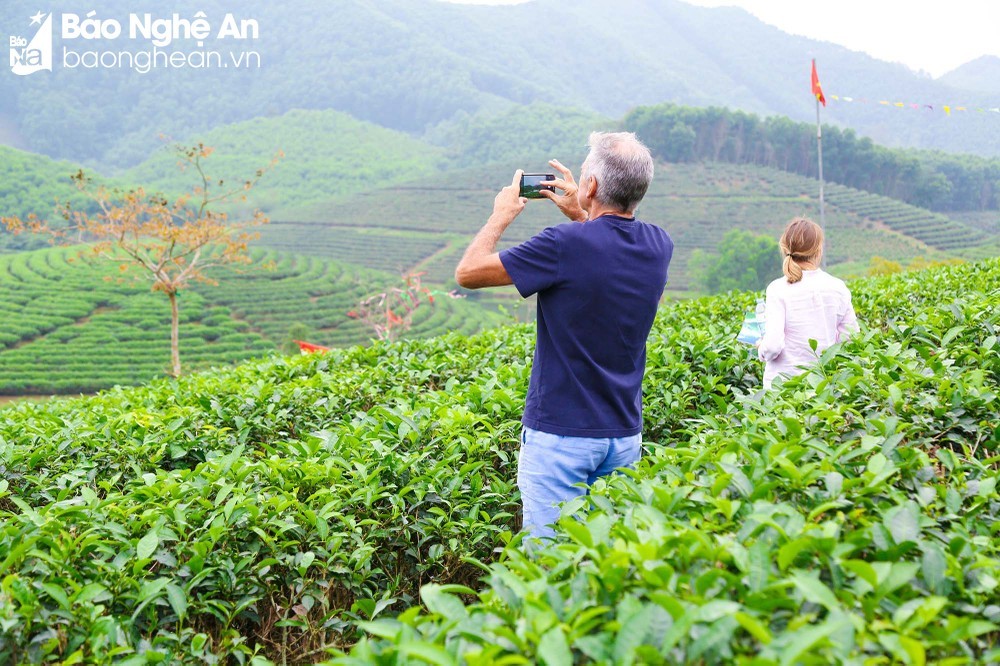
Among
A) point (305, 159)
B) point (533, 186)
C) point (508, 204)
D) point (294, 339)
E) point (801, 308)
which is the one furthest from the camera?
point (305, 159)

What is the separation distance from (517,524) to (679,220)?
68553mm

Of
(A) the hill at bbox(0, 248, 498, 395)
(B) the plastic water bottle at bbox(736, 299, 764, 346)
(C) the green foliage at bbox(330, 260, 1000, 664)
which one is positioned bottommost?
(A) the hill at bbox(0, 248, 498, 395)

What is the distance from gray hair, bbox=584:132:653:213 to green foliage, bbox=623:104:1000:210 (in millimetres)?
79247

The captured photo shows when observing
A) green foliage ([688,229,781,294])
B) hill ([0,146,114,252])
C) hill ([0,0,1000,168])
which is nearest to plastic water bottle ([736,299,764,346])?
green foliage ([688,229,781,294])

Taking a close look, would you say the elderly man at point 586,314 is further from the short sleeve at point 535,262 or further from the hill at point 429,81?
the hill at point 429,81

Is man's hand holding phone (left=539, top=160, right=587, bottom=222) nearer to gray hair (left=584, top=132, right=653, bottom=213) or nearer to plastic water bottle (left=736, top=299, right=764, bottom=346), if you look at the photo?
gray hair (left=584, top=132, right=653, bottom=213)

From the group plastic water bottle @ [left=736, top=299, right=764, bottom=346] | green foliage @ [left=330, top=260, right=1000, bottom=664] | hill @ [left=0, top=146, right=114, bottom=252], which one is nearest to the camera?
green foliage @ [left=330, top=260, right=1000, bottom=664]

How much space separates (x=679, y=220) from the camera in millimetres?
68938

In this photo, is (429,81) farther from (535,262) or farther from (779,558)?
(779,558)

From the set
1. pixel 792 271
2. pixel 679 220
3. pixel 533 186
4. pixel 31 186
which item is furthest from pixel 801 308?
pixel 31 186

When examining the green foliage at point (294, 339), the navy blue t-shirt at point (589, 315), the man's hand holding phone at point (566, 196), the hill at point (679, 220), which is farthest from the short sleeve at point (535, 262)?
the hill at point (679, 220)

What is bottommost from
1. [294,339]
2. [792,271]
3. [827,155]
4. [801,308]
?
[294,339]

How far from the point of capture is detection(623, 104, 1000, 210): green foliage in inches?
2933

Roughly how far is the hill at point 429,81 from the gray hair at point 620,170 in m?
124
